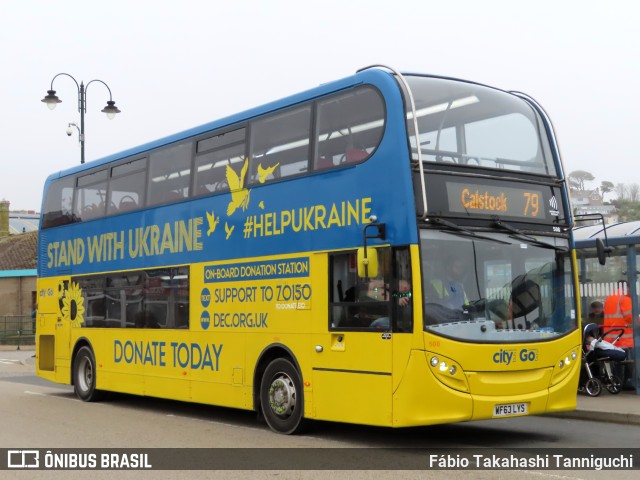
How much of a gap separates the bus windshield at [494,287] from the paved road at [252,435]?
1435 mm

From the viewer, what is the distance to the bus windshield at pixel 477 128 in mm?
10461

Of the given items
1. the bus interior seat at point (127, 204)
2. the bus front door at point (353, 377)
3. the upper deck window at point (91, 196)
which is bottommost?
the bus front door at point (353, 377)

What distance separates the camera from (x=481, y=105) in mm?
11109

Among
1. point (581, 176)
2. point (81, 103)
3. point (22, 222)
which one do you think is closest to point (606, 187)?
point (581, 176)

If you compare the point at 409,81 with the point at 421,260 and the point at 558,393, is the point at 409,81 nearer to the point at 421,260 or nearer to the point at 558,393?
the point at 421,260

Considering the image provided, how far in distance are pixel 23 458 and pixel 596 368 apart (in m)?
9.59

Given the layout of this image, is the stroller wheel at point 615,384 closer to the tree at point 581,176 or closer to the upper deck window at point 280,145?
the upper deck window at point 280,145

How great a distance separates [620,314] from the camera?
15.5 metres

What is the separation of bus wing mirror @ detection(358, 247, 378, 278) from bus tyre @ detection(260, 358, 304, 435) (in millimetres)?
2146

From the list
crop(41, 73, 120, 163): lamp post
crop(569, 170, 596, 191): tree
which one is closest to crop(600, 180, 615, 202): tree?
crop(569, 170, 596, 191): tree

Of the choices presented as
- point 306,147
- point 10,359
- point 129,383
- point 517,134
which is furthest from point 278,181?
point 10,359

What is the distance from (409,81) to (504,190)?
1699mm

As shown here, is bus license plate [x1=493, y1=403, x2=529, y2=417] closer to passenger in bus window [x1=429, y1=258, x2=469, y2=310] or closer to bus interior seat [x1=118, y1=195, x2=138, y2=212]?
passenger in bus window [x1=429, y1=258, x2=469, y2=310]

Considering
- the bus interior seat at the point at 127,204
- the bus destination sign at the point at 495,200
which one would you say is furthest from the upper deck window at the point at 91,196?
the bus destination sign at the point at 495,200
